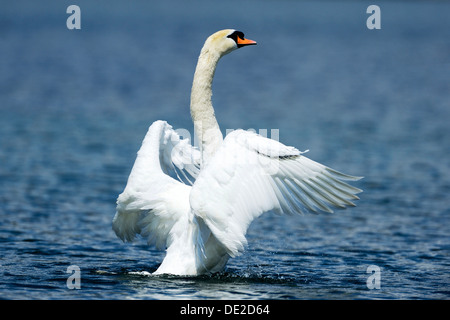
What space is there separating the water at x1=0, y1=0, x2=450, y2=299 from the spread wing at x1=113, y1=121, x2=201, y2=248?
0.63 meters

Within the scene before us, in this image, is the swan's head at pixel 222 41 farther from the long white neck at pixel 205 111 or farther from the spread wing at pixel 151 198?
the spread wing at pixel 151 198

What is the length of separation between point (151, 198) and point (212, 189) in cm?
127

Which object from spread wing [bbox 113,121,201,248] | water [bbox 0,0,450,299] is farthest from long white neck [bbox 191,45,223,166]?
water [bbox 0,0,450,299]

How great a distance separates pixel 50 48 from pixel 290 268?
39.5 m

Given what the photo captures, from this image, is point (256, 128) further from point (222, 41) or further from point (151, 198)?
point (151, 198)

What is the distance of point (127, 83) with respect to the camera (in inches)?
1315

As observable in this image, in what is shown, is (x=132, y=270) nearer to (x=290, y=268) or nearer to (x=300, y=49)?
(x=290, y=268)

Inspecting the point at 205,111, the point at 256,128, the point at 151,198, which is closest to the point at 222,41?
the point at 205,111

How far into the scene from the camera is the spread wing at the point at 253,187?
8797 millimetres

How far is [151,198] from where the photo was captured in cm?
977

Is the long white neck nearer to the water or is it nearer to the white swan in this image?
the white swan

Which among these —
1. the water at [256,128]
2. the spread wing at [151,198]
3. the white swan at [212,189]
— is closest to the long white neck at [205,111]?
the white swan at [212,189]

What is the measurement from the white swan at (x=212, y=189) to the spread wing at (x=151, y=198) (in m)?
0.01

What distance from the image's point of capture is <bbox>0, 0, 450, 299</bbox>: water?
10.1 meters
